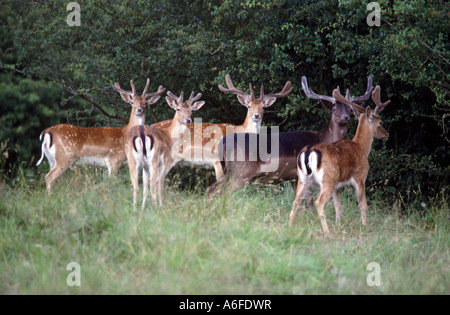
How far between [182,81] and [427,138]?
13.1 feet

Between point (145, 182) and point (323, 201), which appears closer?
point (323, 201)

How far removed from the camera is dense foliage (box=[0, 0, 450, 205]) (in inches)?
322

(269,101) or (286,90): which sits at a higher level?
(286,90)

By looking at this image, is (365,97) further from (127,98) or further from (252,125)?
(127,98)

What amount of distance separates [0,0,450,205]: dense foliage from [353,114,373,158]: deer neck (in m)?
0.91

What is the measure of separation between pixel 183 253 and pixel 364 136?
3305mm

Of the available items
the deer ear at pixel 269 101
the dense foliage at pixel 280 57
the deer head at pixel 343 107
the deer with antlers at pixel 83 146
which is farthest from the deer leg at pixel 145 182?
the deer head at pixel 343 107

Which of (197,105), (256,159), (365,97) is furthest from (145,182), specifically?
(365,97)

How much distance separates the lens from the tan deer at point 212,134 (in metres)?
8.88

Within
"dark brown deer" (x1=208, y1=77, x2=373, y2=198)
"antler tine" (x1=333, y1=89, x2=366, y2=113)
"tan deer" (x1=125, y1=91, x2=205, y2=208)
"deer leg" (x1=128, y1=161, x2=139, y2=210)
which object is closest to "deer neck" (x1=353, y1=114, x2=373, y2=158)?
"antler tine" (x1=333, y1=89, x2=366, y2=113)

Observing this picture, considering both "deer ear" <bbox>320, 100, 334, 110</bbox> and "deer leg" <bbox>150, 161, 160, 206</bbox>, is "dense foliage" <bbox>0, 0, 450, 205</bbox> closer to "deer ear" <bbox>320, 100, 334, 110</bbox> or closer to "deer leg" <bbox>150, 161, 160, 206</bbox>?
"deer ear" <bbox>320, 100, 334, 110</bbox>

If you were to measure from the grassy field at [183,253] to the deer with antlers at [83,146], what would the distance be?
2.28 m

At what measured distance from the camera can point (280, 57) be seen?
9.27 m
